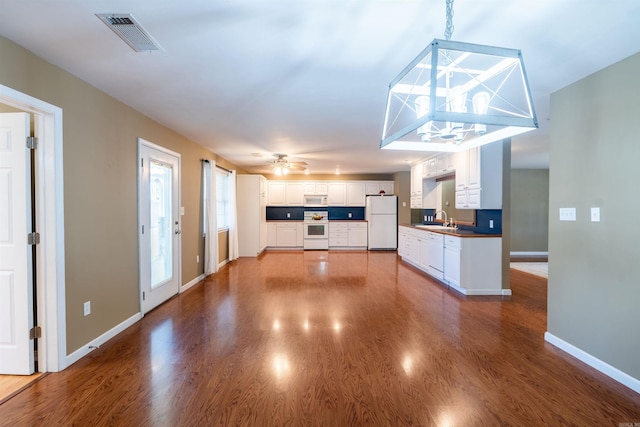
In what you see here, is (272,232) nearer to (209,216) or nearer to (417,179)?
(209,216)

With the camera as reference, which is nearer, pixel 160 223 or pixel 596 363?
pixel 596 363

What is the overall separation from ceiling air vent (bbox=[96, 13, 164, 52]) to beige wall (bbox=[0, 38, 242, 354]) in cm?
83

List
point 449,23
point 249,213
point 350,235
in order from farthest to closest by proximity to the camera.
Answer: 1. point 350,235
2. point 249,213
3. point 449,23

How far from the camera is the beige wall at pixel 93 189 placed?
91.9 inches

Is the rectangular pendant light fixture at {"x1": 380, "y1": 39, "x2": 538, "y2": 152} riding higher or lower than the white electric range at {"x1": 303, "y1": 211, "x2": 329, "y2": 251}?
higher

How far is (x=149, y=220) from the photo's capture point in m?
3.76

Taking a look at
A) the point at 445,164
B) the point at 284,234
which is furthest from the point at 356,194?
the point at 445,164

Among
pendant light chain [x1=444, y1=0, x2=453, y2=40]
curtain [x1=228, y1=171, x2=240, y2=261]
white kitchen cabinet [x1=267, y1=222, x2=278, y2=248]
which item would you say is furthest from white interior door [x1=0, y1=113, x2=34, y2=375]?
white kitchen cabinet [x1=267, y1=222, x2=278, y2=248]

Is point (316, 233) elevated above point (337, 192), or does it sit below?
below

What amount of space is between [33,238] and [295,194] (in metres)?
7.16

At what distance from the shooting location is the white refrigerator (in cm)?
887

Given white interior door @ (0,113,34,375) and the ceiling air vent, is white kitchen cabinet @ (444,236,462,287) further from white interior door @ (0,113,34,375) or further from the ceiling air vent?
white interior door @ (0,113,34,375)

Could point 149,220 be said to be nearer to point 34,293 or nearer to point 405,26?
point 34,293

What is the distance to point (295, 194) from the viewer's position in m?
9.31
